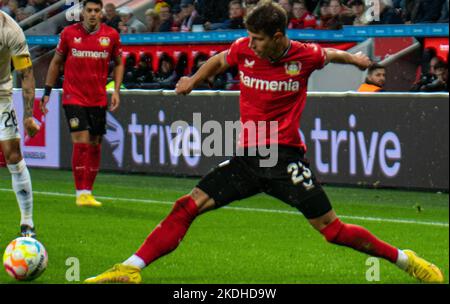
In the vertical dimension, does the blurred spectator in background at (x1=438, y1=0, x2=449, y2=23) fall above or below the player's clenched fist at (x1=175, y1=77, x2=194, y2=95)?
below

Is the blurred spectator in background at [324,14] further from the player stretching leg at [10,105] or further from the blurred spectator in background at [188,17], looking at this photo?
the player stretching leg at [10,105]

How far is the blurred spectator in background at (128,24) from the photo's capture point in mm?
20062

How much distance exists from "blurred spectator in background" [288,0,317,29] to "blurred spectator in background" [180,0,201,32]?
242 cm

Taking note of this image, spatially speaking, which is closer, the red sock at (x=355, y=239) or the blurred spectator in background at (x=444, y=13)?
the red sock at (x=355, y=239)

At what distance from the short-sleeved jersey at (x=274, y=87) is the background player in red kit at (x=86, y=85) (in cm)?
539

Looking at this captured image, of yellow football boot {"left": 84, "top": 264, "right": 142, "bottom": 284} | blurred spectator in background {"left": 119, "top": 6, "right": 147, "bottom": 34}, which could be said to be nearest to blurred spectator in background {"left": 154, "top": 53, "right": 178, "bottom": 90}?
blurred spectator in background {"left": 119, "top": 6, "right": 147, "bottom": 34}

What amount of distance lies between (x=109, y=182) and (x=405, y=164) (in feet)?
13.0

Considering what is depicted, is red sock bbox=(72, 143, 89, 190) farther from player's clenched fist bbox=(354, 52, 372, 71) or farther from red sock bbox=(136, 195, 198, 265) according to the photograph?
player's clenched fist bbox=(354, 52, 372, 71)

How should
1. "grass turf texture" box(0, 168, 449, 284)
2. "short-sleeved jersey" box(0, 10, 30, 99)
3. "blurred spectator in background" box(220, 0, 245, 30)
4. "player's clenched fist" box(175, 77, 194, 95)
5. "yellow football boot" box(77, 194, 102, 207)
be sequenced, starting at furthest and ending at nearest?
"blurred spectator in background" box(220, 0, 245, 30)
"yellow football boot" box(77, 194, 102, 207)
"short-sleeved jersey" box(0, 10, 30, 99)
"grass turf texture" box(0, 168, 449, 284)
"player's clenched fist" box(175, 77, 194, 95)

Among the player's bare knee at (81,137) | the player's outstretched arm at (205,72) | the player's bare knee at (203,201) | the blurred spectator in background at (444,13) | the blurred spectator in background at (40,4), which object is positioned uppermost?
the player's outstretched arm at (205,72)

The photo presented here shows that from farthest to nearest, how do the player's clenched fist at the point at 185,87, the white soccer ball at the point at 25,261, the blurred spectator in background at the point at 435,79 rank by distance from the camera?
the blurred spectator in background at the point at 435,79 → the white soccer ball at the point at 25,261 → the player's clenched fist at the point at 185,87

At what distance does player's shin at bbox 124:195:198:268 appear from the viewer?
6.69 metres

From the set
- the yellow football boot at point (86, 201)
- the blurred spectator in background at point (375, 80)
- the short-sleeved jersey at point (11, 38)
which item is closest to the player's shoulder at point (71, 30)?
the yellow football boot at point (86, 201)
